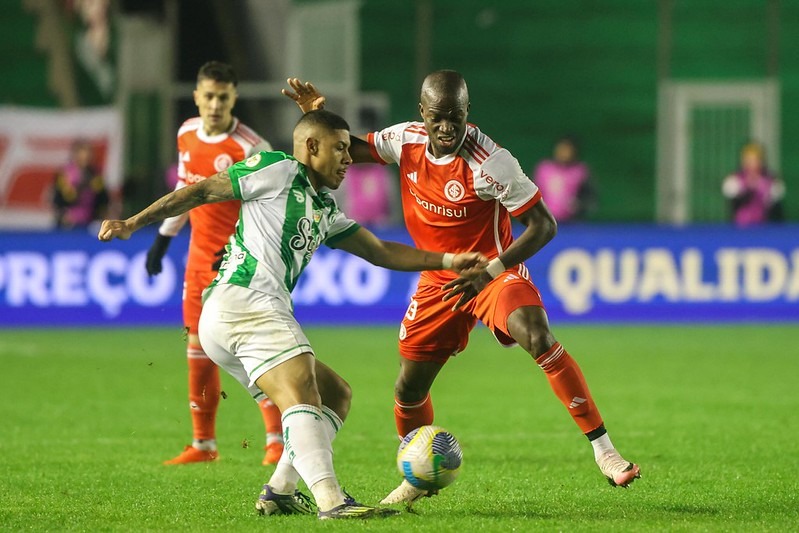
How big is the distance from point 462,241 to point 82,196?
12.1 metres

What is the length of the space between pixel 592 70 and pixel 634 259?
25.0 ft

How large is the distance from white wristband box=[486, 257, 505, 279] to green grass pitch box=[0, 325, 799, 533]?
1.11 meters

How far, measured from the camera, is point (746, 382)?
12.6 metres

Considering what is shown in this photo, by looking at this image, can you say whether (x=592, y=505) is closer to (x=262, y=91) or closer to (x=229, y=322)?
(x=229, y=322)

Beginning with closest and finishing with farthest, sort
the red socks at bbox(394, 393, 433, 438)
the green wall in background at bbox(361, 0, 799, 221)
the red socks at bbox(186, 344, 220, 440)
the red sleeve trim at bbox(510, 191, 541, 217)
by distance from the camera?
1. the red sleeve trim at bbox(510, 191, 541, 217)
2. the red socks at bbox(394, 393, 433, 438)
3. the red socks at bbox(186, 344, 220, 440)
4. the green wall in background at bbox(361, 0, 799, 221)

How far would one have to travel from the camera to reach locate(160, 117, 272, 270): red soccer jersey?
8.89 meters

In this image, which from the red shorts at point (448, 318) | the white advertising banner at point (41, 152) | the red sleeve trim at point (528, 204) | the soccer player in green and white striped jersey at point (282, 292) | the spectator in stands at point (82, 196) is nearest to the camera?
the soccer player in green and white striped jersey at point (282, 292)

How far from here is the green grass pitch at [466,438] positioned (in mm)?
6672

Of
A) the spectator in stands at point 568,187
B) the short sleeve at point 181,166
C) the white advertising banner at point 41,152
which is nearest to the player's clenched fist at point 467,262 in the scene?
the short sleeve at point 181,166

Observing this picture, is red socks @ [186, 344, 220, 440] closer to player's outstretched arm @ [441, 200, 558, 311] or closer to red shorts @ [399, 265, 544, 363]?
red shorts @ [399, 265, 544, 363]

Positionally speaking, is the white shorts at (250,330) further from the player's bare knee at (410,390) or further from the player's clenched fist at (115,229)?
the player's bare knee at (410,390)

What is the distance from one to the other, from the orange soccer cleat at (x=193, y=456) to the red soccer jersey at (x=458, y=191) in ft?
6.25

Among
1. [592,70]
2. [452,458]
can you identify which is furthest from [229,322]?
[592,70]

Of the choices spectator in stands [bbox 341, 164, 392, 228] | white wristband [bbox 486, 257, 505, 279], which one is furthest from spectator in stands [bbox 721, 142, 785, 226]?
white wristband [bbox 486, 257, 505, 279]
